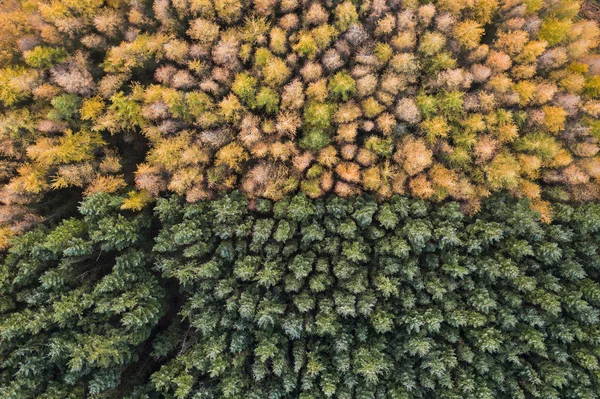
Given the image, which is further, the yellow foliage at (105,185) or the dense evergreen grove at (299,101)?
the yellow foliage at (105,185)

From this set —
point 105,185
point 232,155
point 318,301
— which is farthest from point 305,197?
point 105,185

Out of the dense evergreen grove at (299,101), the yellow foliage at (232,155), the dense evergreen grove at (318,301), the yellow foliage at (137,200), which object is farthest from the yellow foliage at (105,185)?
the yellow foliage at (232,155)

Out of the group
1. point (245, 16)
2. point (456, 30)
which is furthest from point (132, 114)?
point (456, 30)

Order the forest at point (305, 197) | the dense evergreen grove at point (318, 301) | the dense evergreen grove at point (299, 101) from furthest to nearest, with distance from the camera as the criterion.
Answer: the dense evergreen grove at point (299, 101)
the forest at point (305, 197)
the dense evergreen grove at point (318, 301)

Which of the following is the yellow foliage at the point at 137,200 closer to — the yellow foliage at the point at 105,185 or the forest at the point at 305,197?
the forest at the point at 305,197

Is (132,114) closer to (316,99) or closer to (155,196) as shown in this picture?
(155,196)

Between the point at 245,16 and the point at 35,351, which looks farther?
the point at 245,16

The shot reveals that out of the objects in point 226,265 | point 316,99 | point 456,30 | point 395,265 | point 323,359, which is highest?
point 456,30
